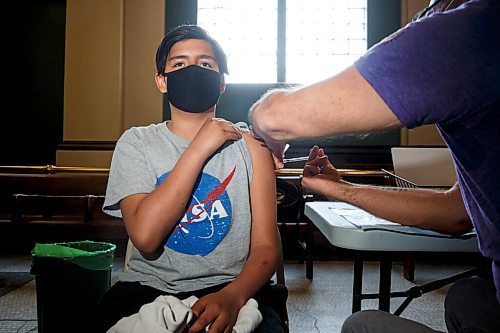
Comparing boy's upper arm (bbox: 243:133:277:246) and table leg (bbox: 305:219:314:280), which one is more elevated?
boy's upper arm (bbox: 243:133:277:246)

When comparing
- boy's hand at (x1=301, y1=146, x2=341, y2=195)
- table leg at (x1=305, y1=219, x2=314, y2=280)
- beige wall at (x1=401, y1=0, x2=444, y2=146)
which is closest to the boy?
boy's hand at (x1=301, y1=146, x2=341, y2=195)

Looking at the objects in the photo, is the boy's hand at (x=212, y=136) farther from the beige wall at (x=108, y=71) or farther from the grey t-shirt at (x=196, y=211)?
the beige wall at (x=108, y=71)

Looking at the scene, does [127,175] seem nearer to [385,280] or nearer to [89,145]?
[385,280]

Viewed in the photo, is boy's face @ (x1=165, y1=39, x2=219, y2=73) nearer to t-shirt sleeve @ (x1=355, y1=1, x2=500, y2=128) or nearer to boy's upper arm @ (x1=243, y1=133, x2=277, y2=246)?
boy's upper arm @ (x1=243, y1=133, x2=277, y2=246)

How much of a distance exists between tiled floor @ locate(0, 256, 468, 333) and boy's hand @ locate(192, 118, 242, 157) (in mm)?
1511

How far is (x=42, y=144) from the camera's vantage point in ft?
21.0

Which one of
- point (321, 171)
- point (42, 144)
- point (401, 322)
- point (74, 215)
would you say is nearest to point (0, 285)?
point (74, 215)

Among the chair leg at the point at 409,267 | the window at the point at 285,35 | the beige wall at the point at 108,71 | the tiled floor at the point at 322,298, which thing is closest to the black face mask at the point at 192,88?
the tiled floor at the point at 322,298

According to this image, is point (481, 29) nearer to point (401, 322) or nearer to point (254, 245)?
→ point (401, 322)

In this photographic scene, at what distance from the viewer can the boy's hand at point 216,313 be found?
914 millimetres

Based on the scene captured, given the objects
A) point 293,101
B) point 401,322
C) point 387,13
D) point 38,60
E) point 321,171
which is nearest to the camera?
point 293,101

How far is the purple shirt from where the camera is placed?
0.61 m

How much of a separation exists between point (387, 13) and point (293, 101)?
17.1 feet

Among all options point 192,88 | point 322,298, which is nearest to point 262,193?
point 192,88
